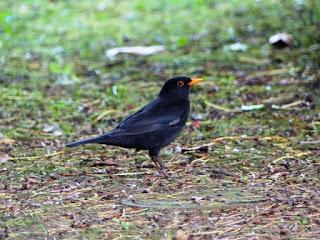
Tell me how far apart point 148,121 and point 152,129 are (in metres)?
0.08

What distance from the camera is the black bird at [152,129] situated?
252 inches

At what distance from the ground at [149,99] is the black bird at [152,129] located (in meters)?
0.22

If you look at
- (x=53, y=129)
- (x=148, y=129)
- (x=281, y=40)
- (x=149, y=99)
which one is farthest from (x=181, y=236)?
(x=281, y=40)

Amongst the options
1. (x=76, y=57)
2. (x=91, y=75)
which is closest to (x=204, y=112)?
(x=91, y=75)

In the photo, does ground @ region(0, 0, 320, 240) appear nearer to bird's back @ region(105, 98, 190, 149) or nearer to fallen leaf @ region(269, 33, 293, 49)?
fallen leaf @ region(269, 33, 293, 49)

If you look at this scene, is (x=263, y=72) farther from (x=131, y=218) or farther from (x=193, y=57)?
(x=131, y=218)

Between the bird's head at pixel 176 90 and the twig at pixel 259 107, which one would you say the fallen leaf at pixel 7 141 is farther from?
the twig at pixel 259 107

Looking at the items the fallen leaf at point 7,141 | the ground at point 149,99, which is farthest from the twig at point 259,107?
the fallen leaf at point 7,141

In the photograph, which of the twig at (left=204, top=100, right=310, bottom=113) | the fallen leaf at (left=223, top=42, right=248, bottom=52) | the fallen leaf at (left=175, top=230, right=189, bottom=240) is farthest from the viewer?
the fallen leaf at (left=223, top=42, right=248, bottom=52)

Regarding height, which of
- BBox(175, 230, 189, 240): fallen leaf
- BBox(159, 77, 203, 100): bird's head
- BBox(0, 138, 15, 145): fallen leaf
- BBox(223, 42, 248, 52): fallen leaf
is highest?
BBox(159, 77, 203, 100): bird's head

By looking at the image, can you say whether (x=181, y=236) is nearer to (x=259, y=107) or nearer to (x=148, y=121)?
(x=148, y=121)

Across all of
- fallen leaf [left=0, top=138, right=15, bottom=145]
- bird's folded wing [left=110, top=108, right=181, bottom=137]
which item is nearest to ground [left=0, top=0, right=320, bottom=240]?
fallen leaf [left=0, top=138, right=15, bottom=145]

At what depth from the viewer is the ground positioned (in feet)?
17.4

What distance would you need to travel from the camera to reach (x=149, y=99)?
29.5 feet
